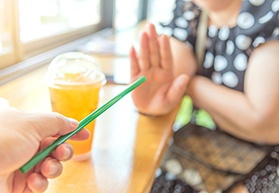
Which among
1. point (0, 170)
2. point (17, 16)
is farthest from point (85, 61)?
point (17, 16)

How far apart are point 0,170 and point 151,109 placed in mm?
475

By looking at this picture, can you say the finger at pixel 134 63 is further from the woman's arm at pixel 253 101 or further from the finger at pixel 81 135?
the finger at pixel 81 135

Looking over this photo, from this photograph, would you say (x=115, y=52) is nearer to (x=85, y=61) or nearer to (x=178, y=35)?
(x=178, y=35)

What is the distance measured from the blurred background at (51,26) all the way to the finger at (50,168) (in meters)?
0.61

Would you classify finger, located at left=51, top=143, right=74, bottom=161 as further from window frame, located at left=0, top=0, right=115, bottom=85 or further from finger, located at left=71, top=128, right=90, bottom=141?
window frame, located at left=0, top=0, right=115, bottom=85

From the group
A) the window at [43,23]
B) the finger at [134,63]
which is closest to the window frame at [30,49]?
the window at [43,23]

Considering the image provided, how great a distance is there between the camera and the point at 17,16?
1.09m

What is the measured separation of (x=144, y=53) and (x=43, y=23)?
0.80 meters

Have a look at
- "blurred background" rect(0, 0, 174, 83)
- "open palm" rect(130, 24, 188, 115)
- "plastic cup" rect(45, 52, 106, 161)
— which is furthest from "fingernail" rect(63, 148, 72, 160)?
"blurred background" rect(0, 0, 174, 83)

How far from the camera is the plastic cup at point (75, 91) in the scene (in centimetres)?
58

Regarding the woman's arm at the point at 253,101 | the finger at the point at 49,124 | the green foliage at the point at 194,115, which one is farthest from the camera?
the green foliage at the point at 194,115

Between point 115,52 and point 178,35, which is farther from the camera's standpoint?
point 115,52

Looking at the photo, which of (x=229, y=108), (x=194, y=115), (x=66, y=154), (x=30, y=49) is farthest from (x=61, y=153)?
(x=30, y=49)

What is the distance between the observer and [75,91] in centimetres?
57
